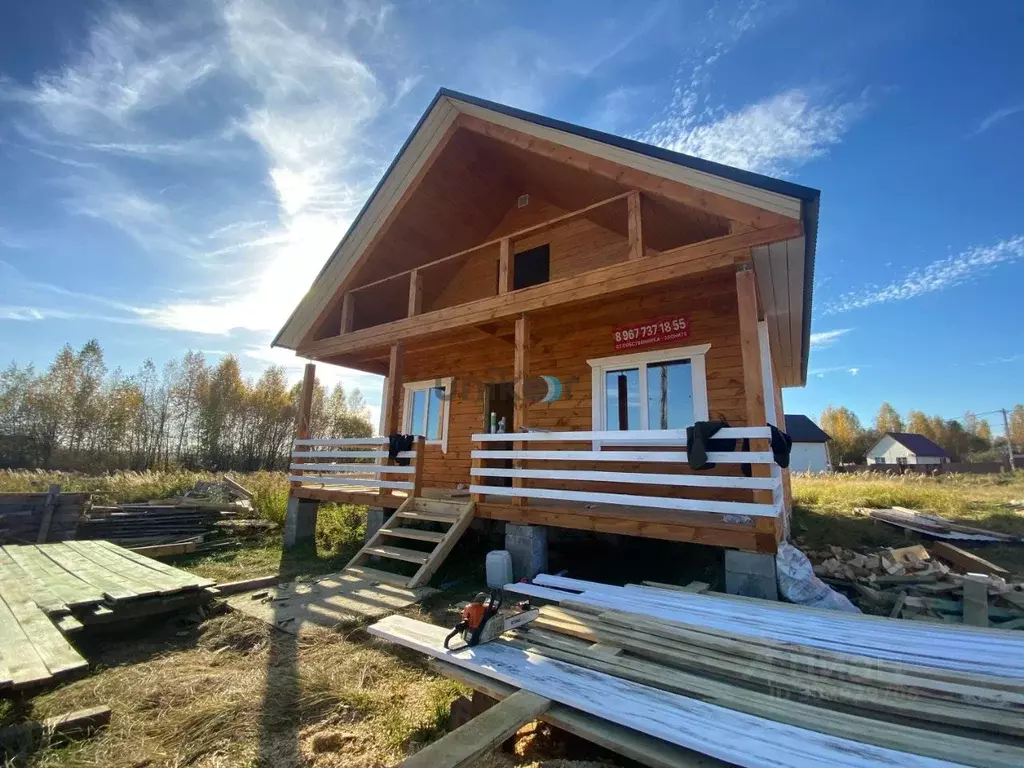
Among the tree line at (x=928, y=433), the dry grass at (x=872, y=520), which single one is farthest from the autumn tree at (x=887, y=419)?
the dry grass at (x=872, y=520)

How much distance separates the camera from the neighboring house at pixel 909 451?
172 ft

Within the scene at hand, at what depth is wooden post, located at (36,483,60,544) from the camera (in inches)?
371

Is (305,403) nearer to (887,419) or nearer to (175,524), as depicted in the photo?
(175,524)

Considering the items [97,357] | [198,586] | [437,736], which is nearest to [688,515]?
[437,736]

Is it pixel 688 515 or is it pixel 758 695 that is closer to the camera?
pixel 758 695

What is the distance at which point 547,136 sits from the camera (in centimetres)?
686

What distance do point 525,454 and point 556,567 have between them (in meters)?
2.03

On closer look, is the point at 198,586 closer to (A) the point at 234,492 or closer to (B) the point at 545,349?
(B) the point at 545,349

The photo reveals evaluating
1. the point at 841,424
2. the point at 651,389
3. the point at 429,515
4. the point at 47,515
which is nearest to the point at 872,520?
the point at 651,389

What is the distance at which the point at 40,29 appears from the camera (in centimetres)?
792

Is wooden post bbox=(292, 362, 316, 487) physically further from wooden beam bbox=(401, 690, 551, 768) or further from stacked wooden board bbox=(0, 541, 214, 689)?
wooden beam bbox=(401, 690, 551, 768)

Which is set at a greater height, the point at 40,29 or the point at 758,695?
the point at 40,29

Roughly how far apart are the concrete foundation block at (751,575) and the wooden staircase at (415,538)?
3567mm

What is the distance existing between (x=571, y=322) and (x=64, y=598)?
7.85 metres
